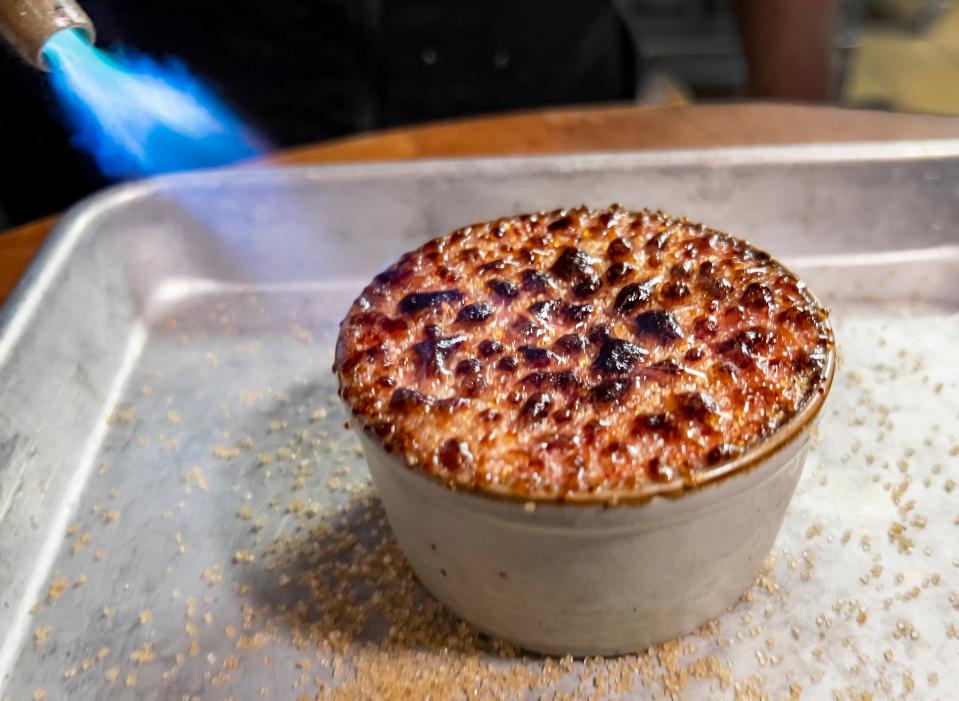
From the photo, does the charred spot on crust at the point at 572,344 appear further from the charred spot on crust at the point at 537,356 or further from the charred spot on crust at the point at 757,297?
the charred spot on crust at the point at 757,297

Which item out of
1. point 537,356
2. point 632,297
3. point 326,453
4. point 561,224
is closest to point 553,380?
point 537,356

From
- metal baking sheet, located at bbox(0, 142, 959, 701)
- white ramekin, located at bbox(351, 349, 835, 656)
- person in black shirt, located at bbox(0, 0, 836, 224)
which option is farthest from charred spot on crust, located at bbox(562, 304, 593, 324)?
person in black shirt, located at bbox(0, 0, 836, 224)

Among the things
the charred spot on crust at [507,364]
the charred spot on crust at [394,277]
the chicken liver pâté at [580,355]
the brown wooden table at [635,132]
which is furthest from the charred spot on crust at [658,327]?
the brown wooden table at [635,132]

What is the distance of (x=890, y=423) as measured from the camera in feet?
3.34

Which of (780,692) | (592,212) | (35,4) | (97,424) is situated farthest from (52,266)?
(780,692)

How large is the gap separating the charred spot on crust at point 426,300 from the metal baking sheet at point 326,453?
0.26 meters

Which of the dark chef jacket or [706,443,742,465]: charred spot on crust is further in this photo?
the dark chef jacket

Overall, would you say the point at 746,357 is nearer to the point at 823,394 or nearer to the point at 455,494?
the point at 823,394

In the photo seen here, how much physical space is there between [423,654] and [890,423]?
24.5 inches

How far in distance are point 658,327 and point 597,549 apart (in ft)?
0.69

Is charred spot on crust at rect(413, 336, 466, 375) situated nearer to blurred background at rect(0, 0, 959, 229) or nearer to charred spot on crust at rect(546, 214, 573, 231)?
charred spot on crust at rect(546, 214, 573, 231)

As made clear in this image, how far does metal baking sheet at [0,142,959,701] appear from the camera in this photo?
0.79 metres

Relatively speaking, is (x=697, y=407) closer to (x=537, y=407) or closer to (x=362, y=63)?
(x=537, y=407)

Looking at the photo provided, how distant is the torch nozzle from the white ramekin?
40cm
